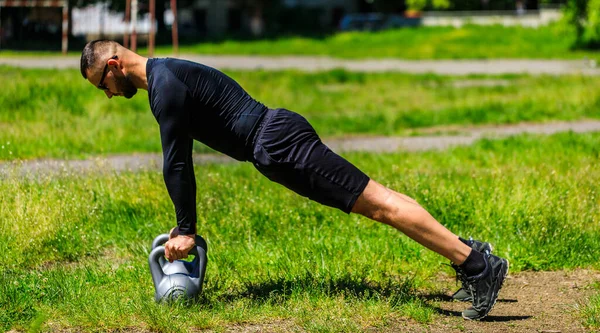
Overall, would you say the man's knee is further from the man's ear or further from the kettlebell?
the man's ear

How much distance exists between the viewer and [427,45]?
42.2 metres

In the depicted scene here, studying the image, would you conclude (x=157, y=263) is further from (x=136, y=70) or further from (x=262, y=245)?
(x=262, y=245)

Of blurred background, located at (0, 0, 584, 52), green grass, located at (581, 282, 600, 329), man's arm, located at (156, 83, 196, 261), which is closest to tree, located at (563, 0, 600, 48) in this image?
blurred background, located at (0, 0, 584, 52)

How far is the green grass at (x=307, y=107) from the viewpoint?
42.7 feet

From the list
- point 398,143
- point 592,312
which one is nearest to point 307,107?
point 398,143

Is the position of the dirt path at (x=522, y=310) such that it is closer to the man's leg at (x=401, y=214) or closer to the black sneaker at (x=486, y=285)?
the black sneaker at (x=486, y=285)

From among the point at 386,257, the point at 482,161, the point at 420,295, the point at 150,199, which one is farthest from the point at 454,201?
the point at 482,161

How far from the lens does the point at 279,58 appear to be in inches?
1393

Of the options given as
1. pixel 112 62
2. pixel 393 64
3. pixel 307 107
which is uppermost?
pixel 112 62

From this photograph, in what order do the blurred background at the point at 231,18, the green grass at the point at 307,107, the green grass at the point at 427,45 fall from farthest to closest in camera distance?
1. the blurred background at the point at 231,18
2. the green grass at the point at 427,45
3. the green grass at the point at 307,107

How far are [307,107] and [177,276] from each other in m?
12.1

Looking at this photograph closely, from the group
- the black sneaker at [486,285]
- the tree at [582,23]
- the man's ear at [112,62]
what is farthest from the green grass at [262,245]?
the tree at [582,23]

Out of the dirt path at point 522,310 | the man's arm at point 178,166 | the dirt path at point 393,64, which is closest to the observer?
the man's arm at point 178,166

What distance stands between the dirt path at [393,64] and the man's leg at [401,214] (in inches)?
801
